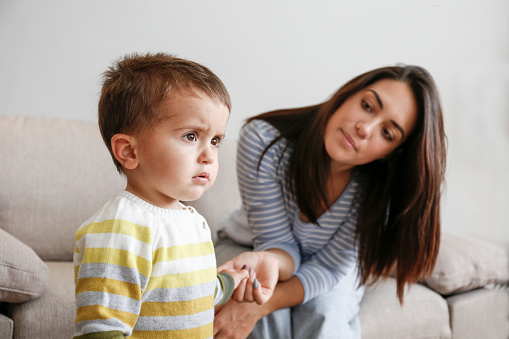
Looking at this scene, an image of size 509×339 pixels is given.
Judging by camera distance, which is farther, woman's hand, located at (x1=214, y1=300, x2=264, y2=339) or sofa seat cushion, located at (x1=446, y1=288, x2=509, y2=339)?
sofa seat cushion, located at (x1=446, y1=288, x2=509, y2=339)

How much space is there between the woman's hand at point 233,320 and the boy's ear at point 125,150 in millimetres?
511

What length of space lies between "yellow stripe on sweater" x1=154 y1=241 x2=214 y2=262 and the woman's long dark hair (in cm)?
57

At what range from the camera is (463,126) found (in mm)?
2133

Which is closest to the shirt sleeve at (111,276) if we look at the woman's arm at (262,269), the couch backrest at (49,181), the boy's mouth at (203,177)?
the boy's mouth at (203,177)

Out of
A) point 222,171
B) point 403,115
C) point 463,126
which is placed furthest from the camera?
point 463,126

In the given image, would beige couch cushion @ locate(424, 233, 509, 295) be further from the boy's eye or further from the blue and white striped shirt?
the boy's eye

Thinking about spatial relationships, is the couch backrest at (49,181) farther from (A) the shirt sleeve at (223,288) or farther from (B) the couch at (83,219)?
(A) the shirt sleeve at (223,288)

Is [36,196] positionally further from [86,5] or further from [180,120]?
[180,120]

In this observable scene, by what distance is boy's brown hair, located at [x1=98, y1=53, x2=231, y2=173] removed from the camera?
0.70m

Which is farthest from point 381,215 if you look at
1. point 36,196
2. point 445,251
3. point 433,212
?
point 36,196

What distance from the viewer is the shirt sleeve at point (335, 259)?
1.29 metres

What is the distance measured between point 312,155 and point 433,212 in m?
0.35

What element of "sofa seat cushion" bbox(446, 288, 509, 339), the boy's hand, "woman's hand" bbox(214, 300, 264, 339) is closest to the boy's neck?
the boy's hand

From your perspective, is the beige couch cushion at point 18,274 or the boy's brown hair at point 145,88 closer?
the boy's brown hair at point 145,88
